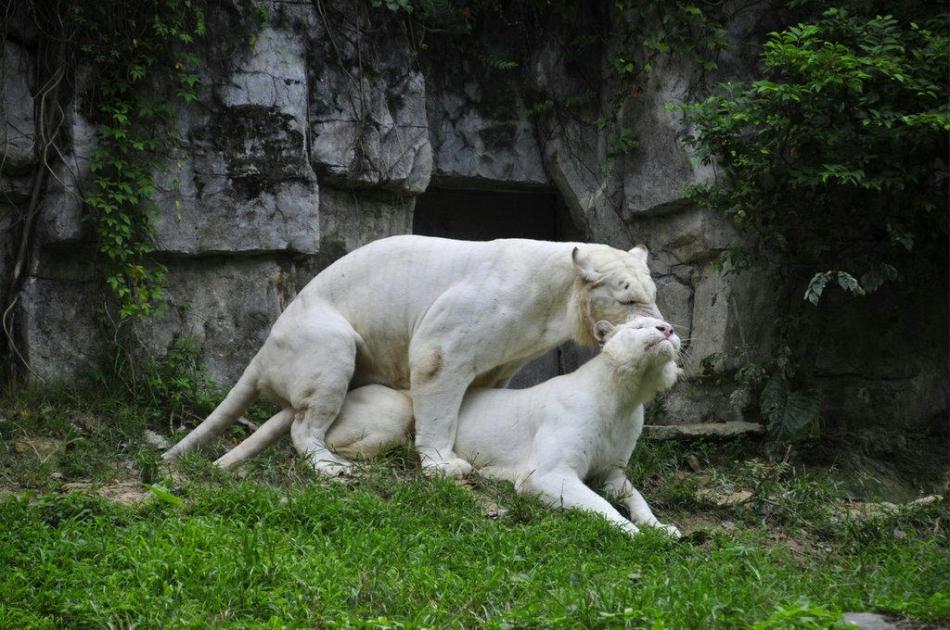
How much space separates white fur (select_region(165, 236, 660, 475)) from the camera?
732 centimetres

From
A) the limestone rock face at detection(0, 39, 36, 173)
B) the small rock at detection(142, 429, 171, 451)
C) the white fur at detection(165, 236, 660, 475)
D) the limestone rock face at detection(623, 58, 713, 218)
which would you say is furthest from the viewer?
the limestone rock face at detection(623, 58, 713, 218)

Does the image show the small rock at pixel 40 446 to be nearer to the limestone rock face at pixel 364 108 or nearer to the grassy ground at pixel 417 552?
the grassy ground at pixel 417 552

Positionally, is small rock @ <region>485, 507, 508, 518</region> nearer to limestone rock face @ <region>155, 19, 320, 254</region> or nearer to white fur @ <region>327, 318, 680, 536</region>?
white fur @ <region>327, 318, 680, 536</region>

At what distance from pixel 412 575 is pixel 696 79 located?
6.63 meters

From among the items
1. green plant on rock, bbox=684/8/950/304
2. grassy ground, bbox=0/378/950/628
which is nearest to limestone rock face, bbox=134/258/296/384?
grassy ground, bbox=0/378/950/628

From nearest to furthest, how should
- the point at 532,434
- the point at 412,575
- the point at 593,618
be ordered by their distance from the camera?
the point at 593,618
the point at 412,575
the point at 532,434

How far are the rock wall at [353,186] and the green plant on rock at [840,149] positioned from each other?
0.64 metres

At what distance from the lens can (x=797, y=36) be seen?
8.68m

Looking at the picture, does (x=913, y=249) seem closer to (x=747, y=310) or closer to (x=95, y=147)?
(x=747, y=310)

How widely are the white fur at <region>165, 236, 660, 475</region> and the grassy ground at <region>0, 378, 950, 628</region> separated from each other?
36 cm

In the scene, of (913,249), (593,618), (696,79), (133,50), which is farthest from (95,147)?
(913,249)

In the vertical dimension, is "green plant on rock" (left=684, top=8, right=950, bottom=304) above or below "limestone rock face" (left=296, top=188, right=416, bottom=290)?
above

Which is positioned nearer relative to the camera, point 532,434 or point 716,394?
point 532,434

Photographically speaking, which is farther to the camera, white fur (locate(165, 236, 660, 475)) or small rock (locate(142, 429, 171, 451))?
small rock (locate(142, 429, 171, 451))
